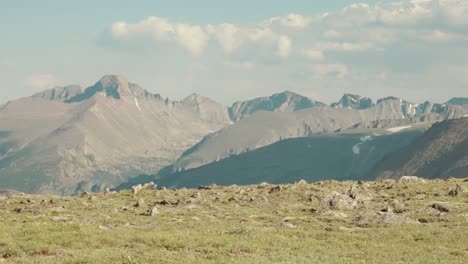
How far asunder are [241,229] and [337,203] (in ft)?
53.8

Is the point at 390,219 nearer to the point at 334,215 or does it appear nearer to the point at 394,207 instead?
the point at 334,215

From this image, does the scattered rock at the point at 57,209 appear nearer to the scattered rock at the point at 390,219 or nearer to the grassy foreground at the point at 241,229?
the grassy foreground at the point at 241,229

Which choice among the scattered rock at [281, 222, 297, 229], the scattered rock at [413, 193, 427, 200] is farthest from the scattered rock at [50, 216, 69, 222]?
the scattered rock at [413, 193, 427, 200]

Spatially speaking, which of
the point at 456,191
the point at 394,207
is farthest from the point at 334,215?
the point at 456,191

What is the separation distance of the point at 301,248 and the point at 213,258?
599 cm

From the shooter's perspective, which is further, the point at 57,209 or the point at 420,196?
the point at 420,196

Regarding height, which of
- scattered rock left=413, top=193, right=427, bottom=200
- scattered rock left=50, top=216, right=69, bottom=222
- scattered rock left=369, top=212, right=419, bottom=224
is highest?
scattered rock left=413, top=193, right=427, bottom=200

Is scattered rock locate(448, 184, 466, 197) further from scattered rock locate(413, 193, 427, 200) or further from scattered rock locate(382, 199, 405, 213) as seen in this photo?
scattered rock locate(382, 199, 405, 213)

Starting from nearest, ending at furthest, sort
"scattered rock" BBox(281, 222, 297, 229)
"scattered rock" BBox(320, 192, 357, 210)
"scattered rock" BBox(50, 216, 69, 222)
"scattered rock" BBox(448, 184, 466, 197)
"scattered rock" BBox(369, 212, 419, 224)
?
"scattered rock" BBox(281, 222, 297, 229)
"scattered rock" BBox(369, 212, 419, 224)
"scattered rock" BBox(50, 216, 69, 222)
"scattered rock" BBox(320, 192, 357, 210)
"scattered rock" BBox(448, 184, 466, 197)

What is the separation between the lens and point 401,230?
41781 mm

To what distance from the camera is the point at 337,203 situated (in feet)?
179

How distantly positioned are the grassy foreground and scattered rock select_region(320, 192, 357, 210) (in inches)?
5.7

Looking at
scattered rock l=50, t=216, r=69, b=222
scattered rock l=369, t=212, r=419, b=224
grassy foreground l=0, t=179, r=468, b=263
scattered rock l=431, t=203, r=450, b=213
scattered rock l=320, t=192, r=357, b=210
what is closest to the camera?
grassy foreground l=0, t=179, r=468, b=263

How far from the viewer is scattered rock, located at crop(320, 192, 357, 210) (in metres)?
54.3
